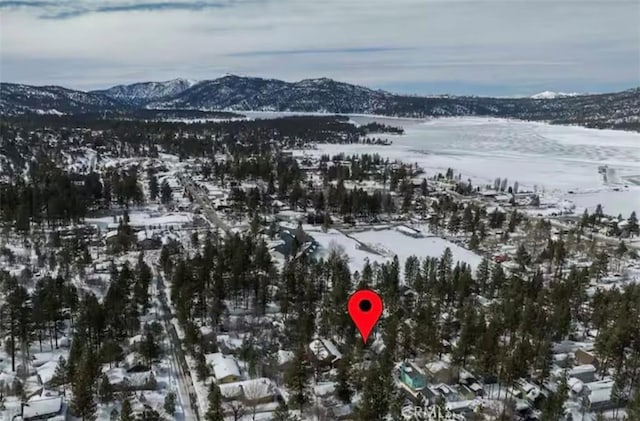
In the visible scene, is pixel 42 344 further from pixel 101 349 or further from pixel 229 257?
pixel 229 257

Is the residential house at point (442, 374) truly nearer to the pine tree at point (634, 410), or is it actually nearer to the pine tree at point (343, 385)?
the pine tree at point (343, 385)

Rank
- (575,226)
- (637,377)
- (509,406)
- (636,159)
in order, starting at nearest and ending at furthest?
(509,406), (637,377), (575,226), (636,159)

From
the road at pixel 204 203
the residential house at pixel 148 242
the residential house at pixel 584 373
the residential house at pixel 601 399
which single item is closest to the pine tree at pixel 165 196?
the road at pixel 204 203

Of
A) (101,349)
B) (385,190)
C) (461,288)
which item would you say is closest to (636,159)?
(385,190)

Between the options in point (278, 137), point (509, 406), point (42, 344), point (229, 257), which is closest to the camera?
point (509, 406)

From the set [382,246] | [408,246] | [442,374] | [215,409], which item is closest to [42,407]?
[215,409]

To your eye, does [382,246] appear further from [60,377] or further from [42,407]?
[42,407]
